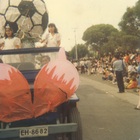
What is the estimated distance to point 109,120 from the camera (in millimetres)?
9367

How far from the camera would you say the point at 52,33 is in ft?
31.9

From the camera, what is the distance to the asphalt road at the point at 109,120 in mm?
7590

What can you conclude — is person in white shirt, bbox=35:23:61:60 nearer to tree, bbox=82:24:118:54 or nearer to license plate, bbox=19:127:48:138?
license plate, bbox=19:127:48:138

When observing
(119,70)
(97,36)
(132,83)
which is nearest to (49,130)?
(119,70)

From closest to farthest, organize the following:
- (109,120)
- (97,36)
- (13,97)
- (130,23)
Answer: (13,97)
(109,120)
(130,23)
(97,36)

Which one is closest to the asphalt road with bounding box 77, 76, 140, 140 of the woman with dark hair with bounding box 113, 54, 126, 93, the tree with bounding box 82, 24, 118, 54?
the woman with dark hair with bounding box 113, 54, 126, 93

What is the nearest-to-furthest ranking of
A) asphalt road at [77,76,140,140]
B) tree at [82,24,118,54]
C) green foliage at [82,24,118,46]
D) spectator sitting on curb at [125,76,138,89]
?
asphalt road at [77,76,140,140], spectator sitting on curb at [125,76,138,89], tree at [82,24,118,54], green foliage at [82,24,118,46]

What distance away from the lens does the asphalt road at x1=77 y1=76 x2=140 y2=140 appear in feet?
24.9

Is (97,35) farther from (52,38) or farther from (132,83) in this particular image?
(52,38)

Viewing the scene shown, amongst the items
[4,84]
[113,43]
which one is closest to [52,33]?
[4,84]

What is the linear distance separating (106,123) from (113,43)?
5223 centimetres

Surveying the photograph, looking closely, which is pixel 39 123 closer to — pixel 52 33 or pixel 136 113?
pixel 52 33

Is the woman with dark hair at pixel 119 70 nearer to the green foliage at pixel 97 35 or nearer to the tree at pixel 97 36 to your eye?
the tree at pixel 97 36

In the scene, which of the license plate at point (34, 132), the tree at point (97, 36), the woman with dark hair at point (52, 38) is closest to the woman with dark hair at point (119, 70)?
the woman with dark hair at point (52, 38)
